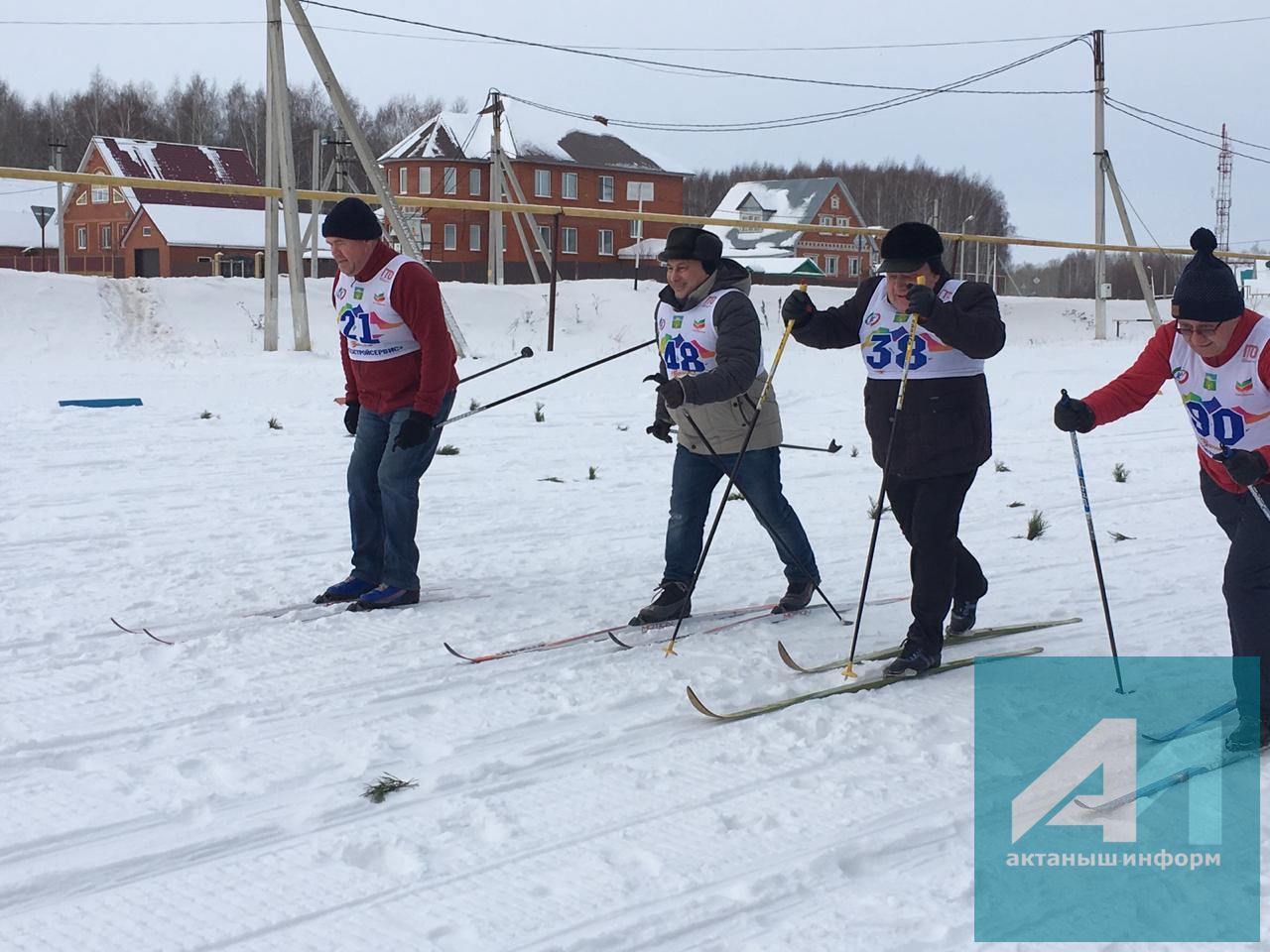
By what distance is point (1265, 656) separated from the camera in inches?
145

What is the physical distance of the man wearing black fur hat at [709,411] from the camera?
4699 mm

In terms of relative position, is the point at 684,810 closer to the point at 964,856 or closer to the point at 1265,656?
the point at 964,856

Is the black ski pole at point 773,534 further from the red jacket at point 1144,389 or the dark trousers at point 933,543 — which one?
the red jacket at point 1144,389

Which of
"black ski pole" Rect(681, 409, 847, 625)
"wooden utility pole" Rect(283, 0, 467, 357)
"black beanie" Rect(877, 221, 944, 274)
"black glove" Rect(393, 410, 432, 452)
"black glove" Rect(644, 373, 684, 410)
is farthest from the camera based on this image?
"wooden utility pole" Rect(283, 0, 467, 357)

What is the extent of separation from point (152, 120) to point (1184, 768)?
2668 inches

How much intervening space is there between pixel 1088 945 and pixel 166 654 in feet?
10.5

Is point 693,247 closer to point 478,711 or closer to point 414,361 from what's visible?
point 414,361

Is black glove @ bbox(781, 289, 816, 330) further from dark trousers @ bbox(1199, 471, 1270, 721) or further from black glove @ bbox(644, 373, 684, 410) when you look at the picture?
dark trousers @ bbox(1199, 471, 1270, 721)

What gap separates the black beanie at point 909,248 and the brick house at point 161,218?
37383 millimetres

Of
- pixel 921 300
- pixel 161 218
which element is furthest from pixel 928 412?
pixel 161 218

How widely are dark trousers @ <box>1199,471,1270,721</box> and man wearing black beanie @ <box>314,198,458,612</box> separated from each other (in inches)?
114

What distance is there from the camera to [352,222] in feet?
16.4

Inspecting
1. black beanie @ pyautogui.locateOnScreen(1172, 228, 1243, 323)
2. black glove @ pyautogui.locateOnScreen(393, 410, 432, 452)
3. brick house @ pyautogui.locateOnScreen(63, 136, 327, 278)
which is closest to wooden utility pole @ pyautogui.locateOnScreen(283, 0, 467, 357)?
black glove @ pyautogui.locateOnScreen(393, 410, 432, 452)

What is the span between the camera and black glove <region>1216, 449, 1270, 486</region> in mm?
3443
